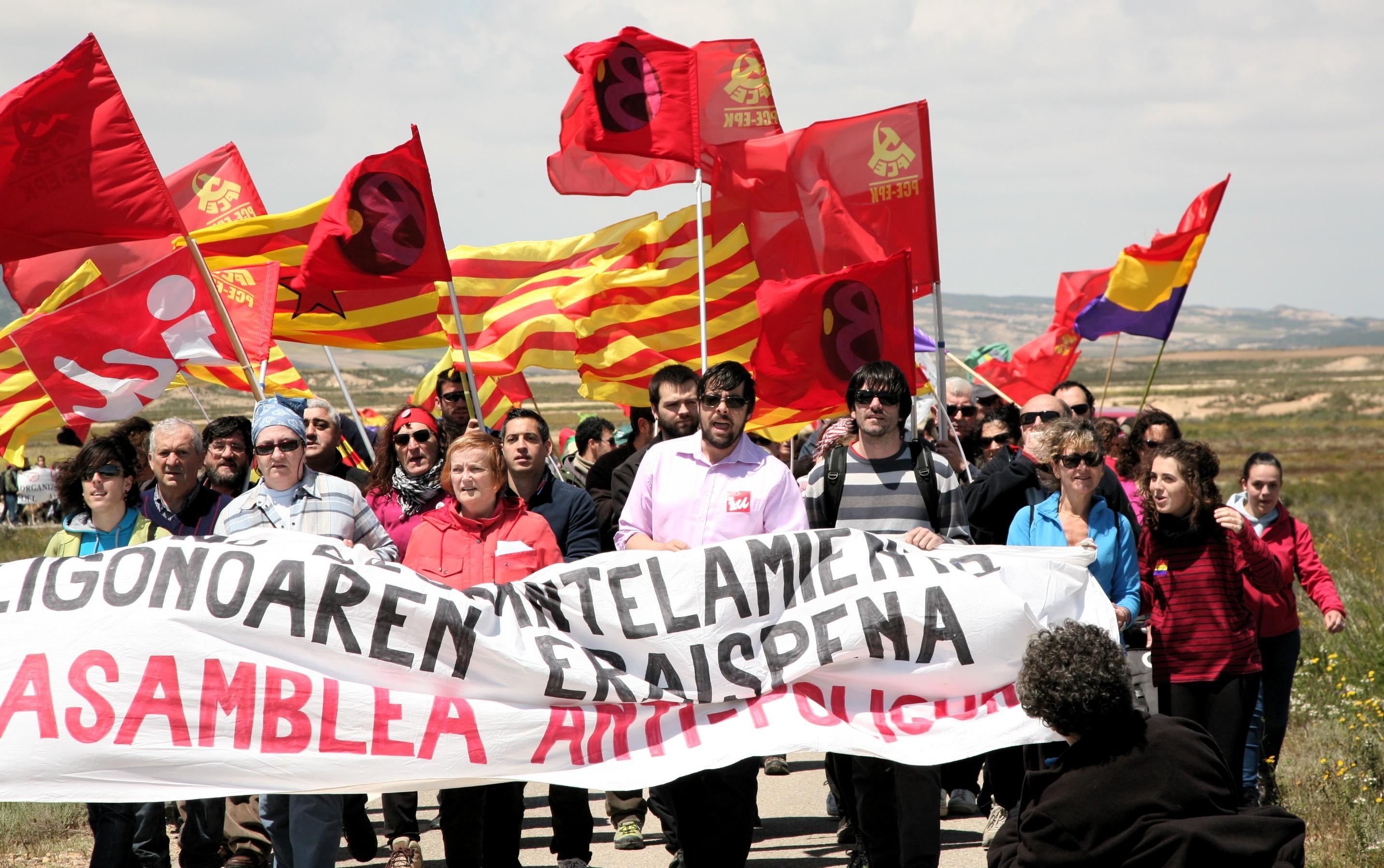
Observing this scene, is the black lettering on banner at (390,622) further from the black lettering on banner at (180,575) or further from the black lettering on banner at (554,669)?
the black lettering on banner at (180,575)

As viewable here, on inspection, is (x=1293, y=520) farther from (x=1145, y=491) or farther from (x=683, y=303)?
(x=683, y=303)

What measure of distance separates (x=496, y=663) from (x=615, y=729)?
1.64 ft

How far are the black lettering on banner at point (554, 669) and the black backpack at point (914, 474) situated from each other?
132 centimetres

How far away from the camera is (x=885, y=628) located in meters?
5.06

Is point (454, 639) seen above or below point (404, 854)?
above

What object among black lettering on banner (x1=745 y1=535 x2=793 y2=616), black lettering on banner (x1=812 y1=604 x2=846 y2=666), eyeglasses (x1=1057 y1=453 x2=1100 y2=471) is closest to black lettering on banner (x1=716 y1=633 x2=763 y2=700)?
black lettering on banner (x1=745 y1=535 x2=793 y2=616)

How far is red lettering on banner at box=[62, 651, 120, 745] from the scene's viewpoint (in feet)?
15.6

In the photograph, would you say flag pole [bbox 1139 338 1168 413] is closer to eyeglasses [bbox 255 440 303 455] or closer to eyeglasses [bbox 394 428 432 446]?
eyeglasses [bbox 394 428 432 446]

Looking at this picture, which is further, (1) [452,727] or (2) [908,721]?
(2) [908,721]

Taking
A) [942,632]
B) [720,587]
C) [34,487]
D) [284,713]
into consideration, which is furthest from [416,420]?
[34,487]

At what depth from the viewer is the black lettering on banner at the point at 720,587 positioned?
5129 millimetres

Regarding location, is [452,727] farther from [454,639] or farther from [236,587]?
[236,587]

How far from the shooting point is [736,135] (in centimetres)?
1009

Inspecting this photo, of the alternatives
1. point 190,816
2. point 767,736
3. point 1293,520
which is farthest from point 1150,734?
point 190,816
